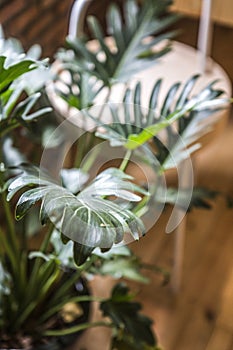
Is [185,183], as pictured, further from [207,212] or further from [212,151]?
[212,151]

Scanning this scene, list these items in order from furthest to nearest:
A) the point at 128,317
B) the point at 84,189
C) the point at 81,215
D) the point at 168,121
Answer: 1. the point at 128,317
2. the point at 168,121
3. the point at 84,189
4. the point at 81,215

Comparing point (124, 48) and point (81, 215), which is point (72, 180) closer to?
point (81, 215)

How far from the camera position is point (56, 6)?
6.88ft

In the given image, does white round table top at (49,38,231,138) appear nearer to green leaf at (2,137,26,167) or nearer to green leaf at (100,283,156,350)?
green leaf at (2,137,26,167)

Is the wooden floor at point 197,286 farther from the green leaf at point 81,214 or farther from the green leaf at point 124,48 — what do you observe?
the green leaf at point 81,214

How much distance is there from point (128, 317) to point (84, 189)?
38 cm

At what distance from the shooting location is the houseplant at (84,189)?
1071 mm

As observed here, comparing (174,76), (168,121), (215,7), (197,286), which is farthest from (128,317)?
(215,7)

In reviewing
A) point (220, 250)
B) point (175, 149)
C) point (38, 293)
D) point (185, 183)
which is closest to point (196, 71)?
point (185, 183)

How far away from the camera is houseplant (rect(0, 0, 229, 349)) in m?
1.07

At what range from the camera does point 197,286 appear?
199 centimetres

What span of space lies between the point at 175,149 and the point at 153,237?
2.43ft

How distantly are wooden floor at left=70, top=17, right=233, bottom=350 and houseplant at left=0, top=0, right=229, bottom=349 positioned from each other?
0.89 feet

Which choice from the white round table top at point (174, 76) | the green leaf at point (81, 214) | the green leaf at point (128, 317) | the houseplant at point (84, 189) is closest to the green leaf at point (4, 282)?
the houseplant at point (84, 189)
